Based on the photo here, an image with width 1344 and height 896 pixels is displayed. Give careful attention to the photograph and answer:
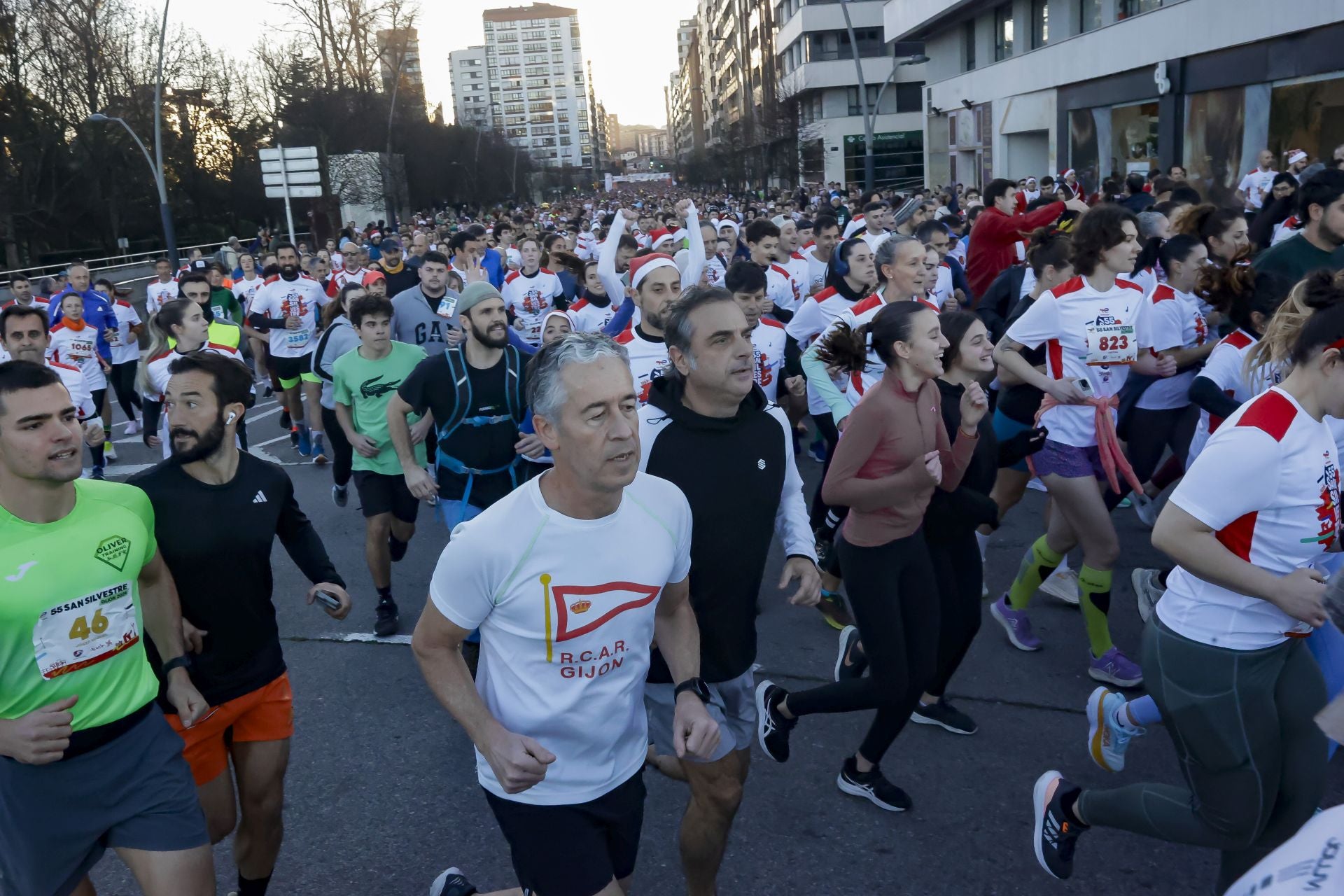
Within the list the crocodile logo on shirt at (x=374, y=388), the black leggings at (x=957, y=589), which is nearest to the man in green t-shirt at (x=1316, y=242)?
the black leggings at (x=957, y=589)

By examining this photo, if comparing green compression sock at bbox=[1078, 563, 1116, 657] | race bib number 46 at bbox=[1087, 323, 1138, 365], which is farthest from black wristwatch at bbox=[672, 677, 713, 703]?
race bib number 46 at bbox=[1087, 323, 1138, 365]

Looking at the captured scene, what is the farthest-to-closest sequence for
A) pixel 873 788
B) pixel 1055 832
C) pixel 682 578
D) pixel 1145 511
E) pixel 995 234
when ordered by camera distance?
1. pixel 995 234
2. pixel 1145 511
3. pixel 873 788
4. pixel 1055 832
5. pixel 682 578

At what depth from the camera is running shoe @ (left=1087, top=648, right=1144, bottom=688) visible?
195 inches

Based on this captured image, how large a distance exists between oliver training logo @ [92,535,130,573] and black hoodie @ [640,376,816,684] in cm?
146

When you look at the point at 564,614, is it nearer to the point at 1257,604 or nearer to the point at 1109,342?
the point at 1257,604

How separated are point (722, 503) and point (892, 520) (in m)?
0.90

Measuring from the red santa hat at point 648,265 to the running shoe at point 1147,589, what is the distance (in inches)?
99.7

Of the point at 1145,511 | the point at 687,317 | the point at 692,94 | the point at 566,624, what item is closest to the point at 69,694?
the point at 566,624

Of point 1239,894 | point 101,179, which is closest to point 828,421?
point 1239,894

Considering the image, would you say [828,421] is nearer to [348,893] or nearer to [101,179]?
[348,893]

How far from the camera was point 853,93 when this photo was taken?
203ft

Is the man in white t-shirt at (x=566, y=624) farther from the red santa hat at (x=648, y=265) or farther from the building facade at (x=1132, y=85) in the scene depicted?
the building facade at (x=1132, y=85)

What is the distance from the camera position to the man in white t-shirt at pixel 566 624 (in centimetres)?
250

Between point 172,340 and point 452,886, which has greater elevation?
point 172,340
